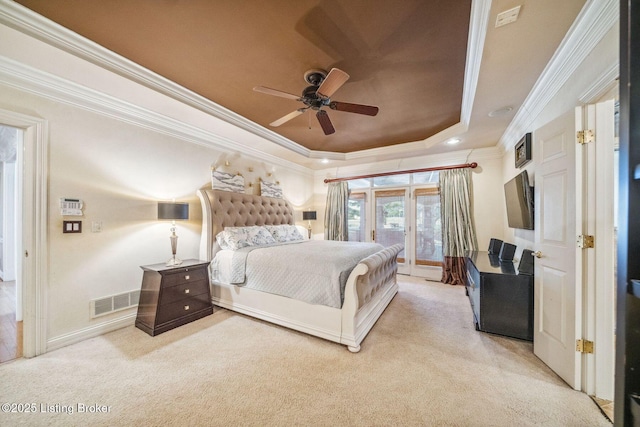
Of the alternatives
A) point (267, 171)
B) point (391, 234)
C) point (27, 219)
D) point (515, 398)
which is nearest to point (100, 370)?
point (27, 219)

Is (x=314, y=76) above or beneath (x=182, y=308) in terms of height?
above

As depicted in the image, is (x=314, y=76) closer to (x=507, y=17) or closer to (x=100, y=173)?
(x=507, y=17)

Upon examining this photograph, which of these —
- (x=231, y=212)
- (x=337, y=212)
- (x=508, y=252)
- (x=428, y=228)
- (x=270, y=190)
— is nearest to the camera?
(x=508, y=252)

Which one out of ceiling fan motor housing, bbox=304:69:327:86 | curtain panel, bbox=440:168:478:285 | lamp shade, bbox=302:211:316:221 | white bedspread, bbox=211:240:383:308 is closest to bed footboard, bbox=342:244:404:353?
white bedspread, bbox=211:240:383:308

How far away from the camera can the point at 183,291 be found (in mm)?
2869

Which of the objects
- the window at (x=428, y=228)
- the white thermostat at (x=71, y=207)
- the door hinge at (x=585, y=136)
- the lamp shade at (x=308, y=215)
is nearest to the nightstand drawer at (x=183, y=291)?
the white thermostat at (x=71, y=207)

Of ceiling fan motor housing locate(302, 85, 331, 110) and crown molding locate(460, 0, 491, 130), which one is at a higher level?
crown molding locate(460, 0, 491, 130)

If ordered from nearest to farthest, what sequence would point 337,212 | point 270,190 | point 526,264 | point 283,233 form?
point 526,264, point 283,233, point 270,190, point 337,212

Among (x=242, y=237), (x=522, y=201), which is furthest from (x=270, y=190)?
(x=522, y=201)

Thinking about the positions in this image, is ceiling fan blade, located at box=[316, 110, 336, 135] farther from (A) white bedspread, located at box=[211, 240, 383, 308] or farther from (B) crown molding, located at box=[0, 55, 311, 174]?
(B) crown molding, located at box=[0, 55, 311, 174]

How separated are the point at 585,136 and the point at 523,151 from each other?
1375 millimetres

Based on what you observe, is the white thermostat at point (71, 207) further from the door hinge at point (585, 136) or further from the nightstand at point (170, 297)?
the door hinge at point (585, 136)

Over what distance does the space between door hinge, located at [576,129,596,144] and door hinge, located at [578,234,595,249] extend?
26.3 inches

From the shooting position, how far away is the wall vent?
2605 millimetres
